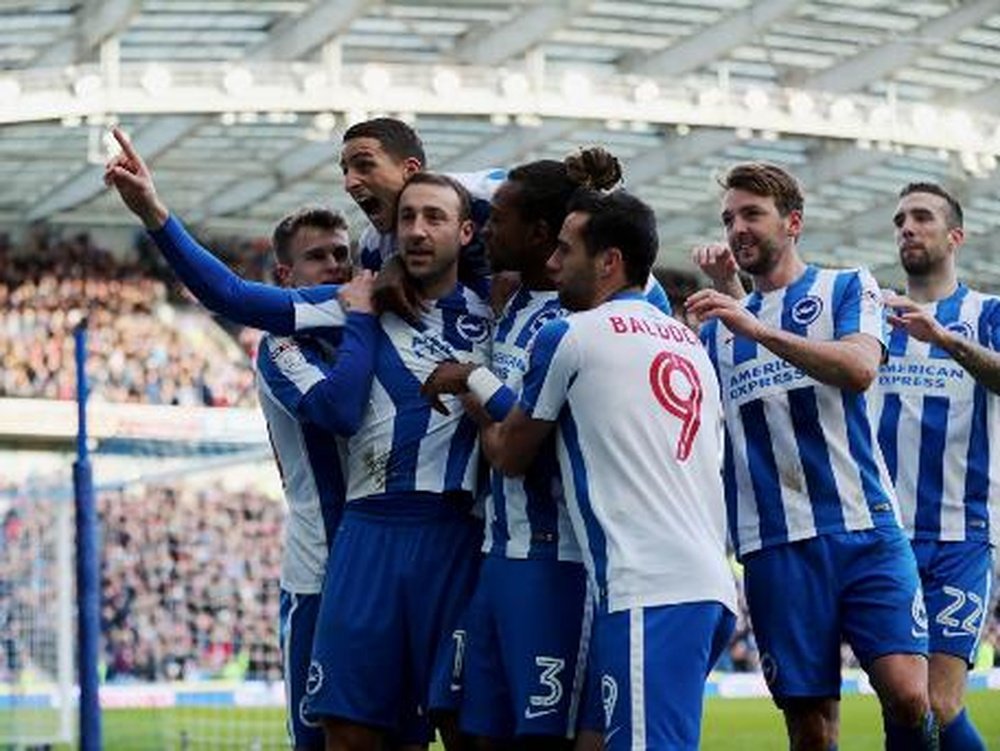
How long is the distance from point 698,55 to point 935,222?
71.2 ft

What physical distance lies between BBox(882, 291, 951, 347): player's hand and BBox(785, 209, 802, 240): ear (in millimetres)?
373

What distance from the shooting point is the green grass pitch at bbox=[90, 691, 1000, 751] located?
16.9 m

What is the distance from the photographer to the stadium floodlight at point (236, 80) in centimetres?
2800

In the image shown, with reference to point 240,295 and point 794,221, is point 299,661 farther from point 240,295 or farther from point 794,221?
point 794,221

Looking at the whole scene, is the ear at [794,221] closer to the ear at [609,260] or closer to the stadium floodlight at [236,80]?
the ear at [609,260]

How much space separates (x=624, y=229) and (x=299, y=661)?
181 cm

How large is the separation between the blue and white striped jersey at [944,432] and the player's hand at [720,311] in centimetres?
197

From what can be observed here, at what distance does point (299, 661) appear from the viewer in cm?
679

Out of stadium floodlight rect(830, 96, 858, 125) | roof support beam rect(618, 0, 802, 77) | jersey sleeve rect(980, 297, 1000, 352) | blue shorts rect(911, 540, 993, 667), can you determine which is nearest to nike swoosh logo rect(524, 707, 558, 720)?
blue shorts rect(911, 540, 993, 667)

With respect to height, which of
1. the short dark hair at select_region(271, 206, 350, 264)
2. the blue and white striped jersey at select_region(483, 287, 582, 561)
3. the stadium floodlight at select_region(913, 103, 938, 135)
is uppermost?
the stadium floodlight at select_region(913, 103, 938, 135)

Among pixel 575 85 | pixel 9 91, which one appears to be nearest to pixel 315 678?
pixel 9 91

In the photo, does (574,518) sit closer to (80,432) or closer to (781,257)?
(781,257)

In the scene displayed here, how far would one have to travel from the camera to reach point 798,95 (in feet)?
98.5

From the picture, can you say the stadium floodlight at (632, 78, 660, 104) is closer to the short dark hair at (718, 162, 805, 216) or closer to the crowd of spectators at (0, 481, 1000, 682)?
the crowd of spectators at (0, 481, 1000, 682)
